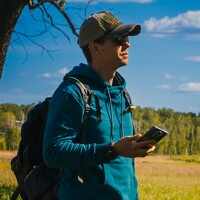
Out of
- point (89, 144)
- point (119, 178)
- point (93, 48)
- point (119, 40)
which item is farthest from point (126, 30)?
point (119, 178)

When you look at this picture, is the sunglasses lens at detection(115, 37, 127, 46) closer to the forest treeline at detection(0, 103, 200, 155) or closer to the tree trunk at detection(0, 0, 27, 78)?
the tree trunk at detection(0, 0, 27, 78)

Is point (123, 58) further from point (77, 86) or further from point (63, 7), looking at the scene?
point (63, 7)

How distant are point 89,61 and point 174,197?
11.8m

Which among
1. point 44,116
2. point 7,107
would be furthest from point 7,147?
point 44,116

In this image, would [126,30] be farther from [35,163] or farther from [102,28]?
[35,163]

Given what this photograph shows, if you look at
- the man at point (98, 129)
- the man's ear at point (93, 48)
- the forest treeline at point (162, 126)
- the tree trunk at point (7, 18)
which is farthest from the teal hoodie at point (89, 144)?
the forest treeline at point (162, 126)

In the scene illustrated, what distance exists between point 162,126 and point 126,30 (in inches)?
5507

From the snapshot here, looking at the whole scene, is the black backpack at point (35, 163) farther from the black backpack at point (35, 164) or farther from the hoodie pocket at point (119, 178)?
the hoodie pocket at point (119, 178)

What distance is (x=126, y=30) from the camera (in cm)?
366

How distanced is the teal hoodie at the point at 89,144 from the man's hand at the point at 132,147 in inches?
3.9

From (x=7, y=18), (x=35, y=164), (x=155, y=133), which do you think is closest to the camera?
(x=155, y=133)

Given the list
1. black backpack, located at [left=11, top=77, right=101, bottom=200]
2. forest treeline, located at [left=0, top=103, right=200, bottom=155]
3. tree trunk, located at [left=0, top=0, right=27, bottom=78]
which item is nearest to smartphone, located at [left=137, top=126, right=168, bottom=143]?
black backpack, located at [left=11, top=77, right=101, bottom=200]

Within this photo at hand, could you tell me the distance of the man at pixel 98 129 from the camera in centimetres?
326

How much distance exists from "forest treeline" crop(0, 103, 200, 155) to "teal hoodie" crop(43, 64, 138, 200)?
3827 inches
